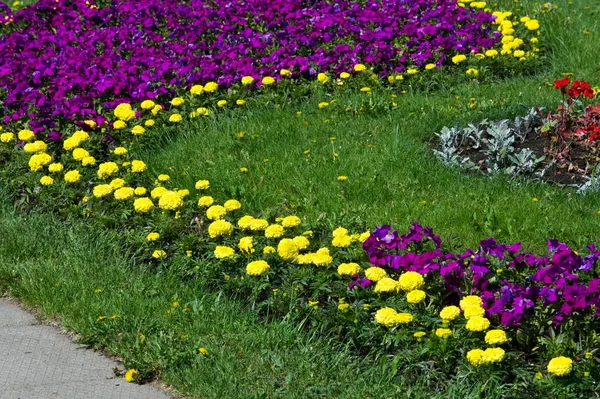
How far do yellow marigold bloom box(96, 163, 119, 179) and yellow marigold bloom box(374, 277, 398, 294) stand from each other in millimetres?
2364

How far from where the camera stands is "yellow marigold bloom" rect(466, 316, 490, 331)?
173 inches

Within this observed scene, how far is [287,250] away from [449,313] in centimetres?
108

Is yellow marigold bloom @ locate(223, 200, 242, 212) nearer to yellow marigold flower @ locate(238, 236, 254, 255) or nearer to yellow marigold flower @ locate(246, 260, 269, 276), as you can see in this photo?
yellow marigold flower @ locate(238, 236, 254, 255)

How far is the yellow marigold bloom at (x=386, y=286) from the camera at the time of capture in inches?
189

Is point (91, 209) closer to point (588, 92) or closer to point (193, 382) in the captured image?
point (193, 382)

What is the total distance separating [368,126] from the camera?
24.2 feet

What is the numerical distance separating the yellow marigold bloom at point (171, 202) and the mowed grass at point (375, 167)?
41cm

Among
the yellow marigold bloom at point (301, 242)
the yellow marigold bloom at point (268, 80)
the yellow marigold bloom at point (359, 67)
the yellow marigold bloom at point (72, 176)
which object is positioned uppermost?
the yellow marigold bloom at point (301, 242)

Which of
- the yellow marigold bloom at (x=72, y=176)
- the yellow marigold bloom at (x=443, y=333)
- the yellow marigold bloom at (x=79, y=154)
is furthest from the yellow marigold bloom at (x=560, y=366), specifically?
the yellow marigold bloom at (x=79, y=154)

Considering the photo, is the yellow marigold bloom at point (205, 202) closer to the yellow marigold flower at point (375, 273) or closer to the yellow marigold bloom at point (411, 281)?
the yellow marigold flower at point (375, 273)

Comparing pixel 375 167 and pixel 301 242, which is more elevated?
pixel 301 242

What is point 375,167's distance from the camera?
21.7 feet

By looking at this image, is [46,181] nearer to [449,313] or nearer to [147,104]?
[147,104]

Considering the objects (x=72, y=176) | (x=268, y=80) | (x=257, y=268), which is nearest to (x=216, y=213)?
(x=257, y=268)
